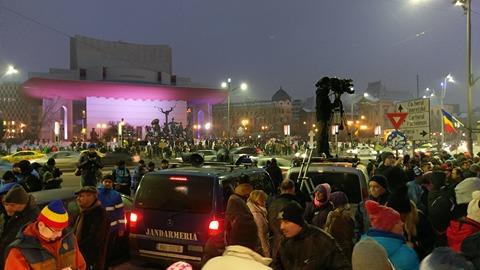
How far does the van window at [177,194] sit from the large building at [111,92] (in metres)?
60.7

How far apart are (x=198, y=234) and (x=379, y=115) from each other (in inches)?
4840

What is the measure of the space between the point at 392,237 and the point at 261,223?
2.95m

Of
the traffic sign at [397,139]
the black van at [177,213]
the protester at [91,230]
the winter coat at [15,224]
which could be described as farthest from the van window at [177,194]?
the traffic sign at [397,139]

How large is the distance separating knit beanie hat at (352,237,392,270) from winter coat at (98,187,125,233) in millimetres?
5770

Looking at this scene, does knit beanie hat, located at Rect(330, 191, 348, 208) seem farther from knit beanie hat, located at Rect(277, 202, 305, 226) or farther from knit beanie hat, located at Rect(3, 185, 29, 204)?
knit beanie hat, located at Rect(3, 185, 29, 204)

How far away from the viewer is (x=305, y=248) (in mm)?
3574

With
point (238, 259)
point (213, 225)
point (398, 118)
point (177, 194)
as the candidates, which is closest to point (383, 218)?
point (238, 259)

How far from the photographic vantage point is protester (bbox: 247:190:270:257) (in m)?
6.20

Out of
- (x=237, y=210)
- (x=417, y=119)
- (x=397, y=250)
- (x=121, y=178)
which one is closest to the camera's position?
(x=397, y=250)

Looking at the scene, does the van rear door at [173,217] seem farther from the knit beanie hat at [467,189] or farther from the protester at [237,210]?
the knit beanie hat at [467,189]

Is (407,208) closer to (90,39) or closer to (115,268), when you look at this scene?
(115,268)

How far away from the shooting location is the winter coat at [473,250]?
9.53ft

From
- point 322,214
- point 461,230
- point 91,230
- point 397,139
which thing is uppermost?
point 397,139

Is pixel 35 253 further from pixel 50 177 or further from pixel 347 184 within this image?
pixel 50 177
